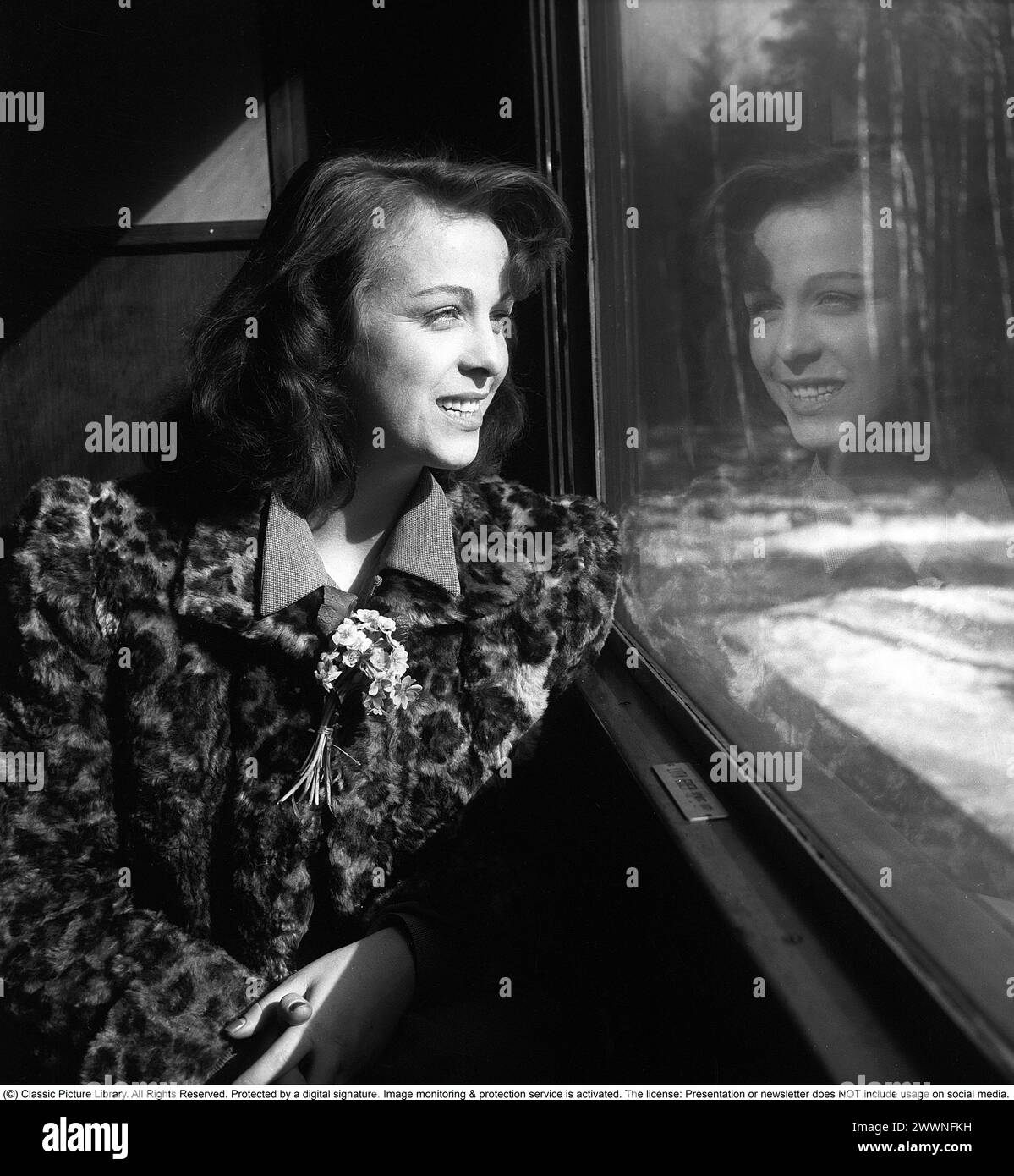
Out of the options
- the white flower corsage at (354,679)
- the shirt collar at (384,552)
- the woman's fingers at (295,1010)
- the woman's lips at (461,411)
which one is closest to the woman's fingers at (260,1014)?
the woman's fingers at (295,1010)

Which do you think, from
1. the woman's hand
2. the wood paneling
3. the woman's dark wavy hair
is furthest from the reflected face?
the wood paneling

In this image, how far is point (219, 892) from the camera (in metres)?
1.24

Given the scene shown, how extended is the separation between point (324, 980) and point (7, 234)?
197 centimetres

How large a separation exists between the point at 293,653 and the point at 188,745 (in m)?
0.18

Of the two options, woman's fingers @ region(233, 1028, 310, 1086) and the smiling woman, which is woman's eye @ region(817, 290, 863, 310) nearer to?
the smiling woman

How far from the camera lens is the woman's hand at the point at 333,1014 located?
3.40ft

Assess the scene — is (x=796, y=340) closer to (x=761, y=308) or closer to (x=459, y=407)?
(x=761, y=308)

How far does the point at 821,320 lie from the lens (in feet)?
2.87

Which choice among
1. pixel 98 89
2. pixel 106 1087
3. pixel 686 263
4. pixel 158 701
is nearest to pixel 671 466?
pixel 686 263

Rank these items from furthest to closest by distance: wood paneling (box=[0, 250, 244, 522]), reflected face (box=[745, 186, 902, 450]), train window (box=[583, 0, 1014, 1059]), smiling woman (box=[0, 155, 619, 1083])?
wood paneling (box=[0, 250, 244, 522])
smiling woman (box=[0, 155, 619, 1083])
reflected face (box=[745, 186, 902, 450])
train window (box=[583, 0, 1014, 1059])

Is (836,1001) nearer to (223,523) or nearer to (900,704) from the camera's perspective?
(900,704)

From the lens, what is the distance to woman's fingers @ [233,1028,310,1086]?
1006 millimetres

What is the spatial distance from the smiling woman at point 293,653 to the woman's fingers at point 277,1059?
0.08 meters

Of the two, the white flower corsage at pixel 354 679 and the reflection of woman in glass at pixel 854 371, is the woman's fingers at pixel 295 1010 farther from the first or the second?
the reflection of woman in glass at pixel 854 371
